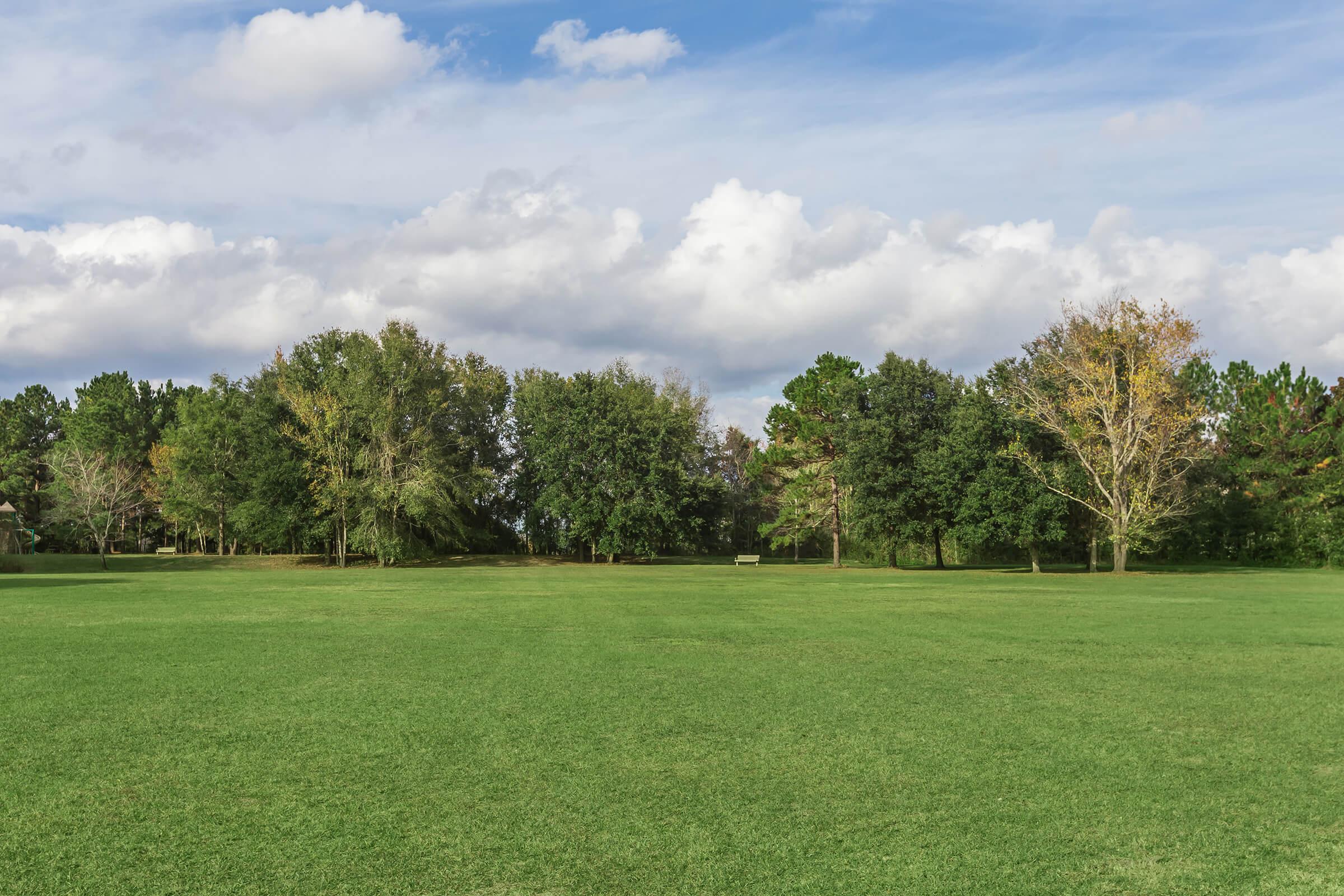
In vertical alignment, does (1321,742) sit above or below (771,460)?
below

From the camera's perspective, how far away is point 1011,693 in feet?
36.2

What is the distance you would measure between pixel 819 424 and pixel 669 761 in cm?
5036

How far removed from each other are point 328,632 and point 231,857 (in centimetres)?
1244

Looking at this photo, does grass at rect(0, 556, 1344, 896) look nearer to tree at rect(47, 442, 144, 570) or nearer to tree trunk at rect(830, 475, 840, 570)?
tree trunk at rect(830, 475, 840, 570)

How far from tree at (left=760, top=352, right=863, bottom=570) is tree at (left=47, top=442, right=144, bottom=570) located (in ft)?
132

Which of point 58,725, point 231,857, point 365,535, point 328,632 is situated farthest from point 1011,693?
point 365,535

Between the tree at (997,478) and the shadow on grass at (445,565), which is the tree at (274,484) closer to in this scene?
the shadow on grass at (445,565)

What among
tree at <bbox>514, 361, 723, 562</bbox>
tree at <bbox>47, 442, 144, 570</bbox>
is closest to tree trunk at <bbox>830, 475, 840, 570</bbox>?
tree at <bbox>514, 361, 723, 562</bbox>

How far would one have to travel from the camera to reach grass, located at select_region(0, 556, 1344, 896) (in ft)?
17.9

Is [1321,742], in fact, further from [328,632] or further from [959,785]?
[328,632]

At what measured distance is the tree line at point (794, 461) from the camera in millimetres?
44969

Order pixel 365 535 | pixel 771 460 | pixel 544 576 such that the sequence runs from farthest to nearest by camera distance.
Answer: pixel 771 460
pixel 365 535
pixel 544 576

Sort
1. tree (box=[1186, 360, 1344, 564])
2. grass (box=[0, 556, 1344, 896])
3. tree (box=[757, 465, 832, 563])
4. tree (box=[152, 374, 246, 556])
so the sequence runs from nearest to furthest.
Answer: grass (box=[0, 556, 1344, 896]) < tree (box=[1186, 360, 1344, 564]) < tree (box=[757, 465, 832, 563]) < tree (box=[152, 374, 246, 556])

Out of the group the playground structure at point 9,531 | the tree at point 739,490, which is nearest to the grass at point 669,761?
the playground structure at point 9,531
